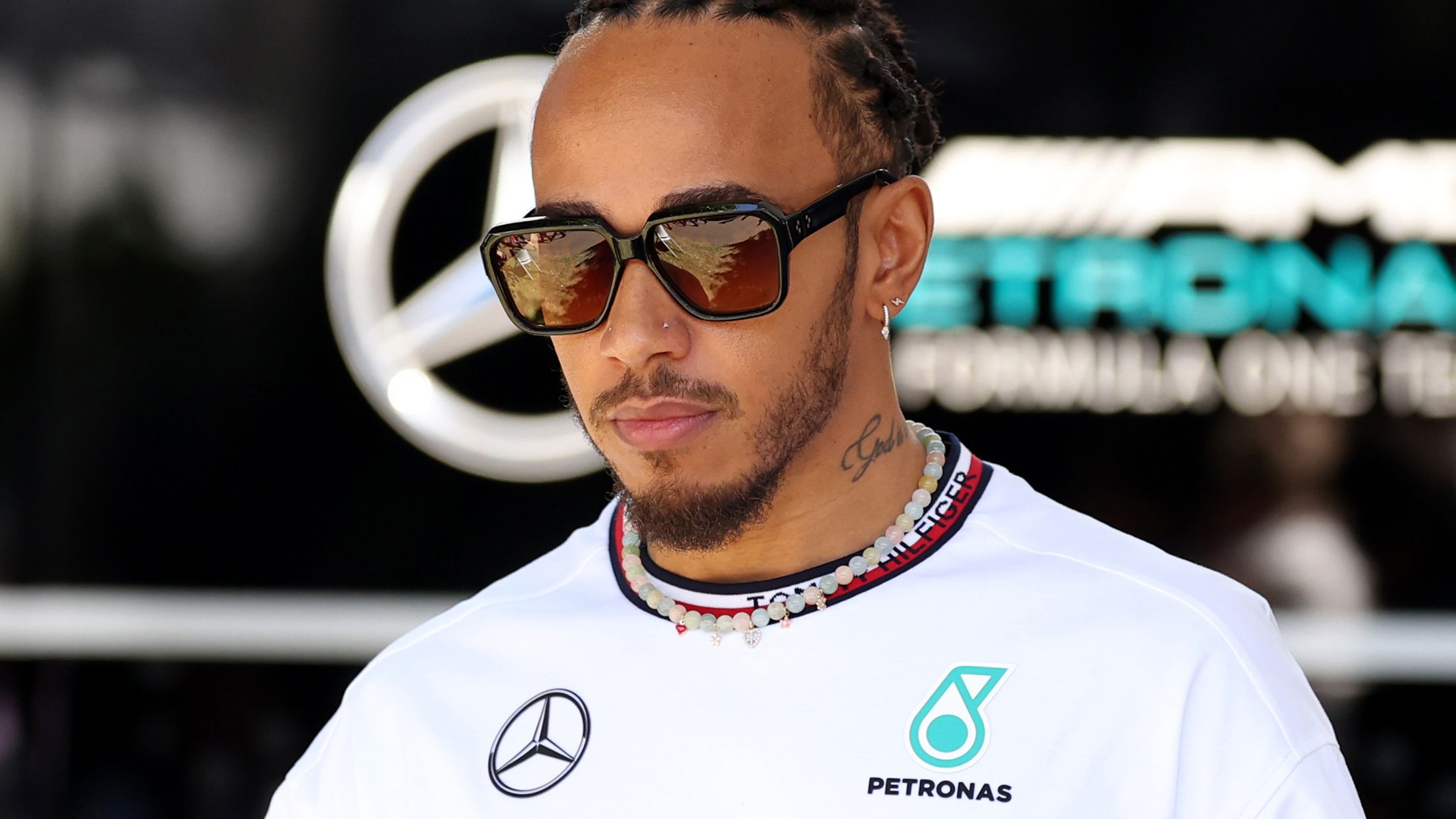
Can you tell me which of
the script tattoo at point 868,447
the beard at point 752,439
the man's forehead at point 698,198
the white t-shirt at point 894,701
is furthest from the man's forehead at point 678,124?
the white t-shirt at point 894,701

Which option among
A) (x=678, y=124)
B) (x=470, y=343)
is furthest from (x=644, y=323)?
(x=470, y=343)

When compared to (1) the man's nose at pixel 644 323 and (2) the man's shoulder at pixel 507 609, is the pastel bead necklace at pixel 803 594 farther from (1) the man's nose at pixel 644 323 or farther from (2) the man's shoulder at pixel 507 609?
(1) the man's nose at pixel 644 323

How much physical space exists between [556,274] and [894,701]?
0.60m

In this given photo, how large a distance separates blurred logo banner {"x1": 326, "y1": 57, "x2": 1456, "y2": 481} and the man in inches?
57.0

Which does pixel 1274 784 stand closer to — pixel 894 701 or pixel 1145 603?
pixel 1145 603

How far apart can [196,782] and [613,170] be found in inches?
94.8

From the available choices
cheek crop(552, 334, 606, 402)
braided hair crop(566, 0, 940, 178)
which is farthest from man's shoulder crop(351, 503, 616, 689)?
braided hair crop(566, 0, 940, 178)

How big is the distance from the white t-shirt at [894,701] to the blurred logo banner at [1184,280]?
147 cm

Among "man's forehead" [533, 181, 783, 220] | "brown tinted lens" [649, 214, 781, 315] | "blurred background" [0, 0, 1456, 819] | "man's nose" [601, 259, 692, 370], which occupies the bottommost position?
"blurred background" [0, 0, 1456, 819]

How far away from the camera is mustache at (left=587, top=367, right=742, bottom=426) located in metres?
1.56

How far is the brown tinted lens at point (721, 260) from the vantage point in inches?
60.2

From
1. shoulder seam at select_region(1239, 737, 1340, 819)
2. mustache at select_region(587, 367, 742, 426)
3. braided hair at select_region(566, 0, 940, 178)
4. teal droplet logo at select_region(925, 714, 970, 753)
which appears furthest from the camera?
braided hair at select_region(566, 0, 940, 178)

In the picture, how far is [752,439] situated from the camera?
160 cm

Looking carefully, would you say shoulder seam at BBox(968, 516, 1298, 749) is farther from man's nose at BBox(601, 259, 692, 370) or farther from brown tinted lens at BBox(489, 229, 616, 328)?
brown tinted lens at BBox(489, 229, 616, 328)
